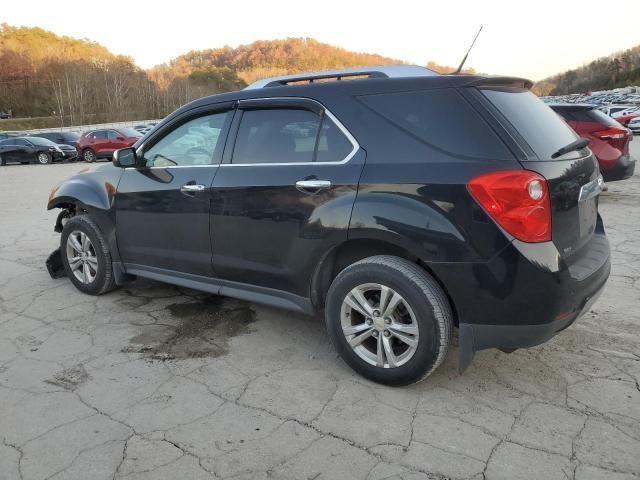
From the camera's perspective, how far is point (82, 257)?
15.1ft

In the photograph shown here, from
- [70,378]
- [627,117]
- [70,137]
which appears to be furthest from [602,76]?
[70,378]

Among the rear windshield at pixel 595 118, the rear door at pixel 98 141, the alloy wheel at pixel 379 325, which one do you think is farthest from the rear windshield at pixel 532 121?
the rear door at pixel 98 141

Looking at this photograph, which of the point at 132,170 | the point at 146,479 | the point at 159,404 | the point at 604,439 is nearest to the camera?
the point at 146,479

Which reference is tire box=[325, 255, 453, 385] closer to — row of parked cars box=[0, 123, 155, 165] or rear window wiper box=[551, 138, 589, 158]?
rear window wiper box=[551, 138, 589, 158]

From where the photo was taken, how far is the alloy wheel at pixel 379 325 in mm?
2789

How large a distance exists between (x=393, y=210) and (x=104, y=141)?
22.9 meters

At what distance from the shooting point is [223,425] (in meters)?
2.62

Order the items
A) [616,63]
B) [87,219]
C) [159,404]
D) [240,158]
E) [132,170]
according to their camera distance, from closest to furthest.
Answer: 1. [159,404]
2. [240,158]
3. [132,170]
4. [87,219]
5. [616,63]

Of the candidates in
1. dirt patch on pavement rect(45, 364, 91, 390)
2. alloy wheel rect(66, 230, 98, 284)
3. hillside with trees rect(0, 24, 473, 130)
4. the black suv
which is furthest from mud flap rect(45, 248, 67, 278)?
hillside with trees rect(0, 24, 473, 130)

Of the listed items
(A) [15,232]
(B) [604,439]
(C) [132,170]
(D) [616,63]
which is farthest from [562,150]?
(D) [616,63]

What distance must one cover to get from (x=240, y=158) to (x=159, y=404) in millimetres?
1619

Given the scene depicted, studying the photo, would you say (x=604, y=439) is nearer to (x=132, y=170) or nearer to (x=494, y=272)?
(x=494, y=272)

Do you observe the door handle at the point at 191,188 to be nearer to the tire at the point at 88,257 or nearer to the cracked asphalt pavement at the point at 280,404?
the cracked asphalt pavement at the point at 280,404

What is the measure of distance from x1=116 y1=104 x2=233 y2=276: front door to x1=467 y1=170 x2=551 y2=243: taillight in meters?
1.88
